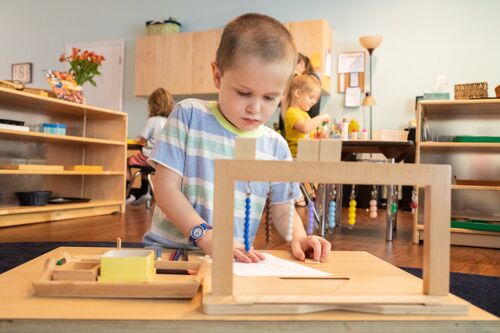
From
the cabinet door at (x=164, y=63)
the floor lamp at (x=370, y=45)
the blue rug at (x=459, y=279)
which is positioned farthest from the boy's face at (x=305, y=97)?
the cabinet door at (x=164, y=63)

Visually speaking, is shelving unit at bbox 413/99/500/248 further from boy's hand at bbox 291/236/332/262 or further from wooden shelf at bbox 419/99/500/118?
boy's hand at bbox 291/236/332/262

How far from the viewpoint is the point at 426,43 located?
4.76 meters

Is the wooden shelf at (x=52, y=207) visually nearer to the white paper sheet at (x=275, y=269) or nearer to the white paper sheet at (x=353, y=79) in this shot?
the white paper sheet at (x=275, y=269)

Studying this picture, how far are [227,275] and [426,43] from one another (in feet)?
15.8

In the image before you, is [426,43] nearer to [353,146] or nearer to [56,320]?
[353,146]

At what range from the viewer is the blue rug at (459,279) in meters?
1.37

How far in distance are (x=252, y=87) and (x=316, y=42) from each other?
4.19m

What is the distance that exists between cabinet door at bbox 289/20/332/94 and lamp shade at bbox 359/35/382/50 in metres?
0.38

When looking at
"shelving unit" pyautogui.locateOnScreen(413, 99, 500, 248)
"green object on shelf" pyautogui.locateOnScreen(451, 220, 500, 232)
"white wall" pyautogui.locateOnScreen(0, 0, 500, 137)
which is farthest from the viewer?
"white wall" pyautogui.locateOnScreen(0, 0, 500, 137)

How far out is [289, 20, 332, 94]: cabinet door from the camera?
4.77m

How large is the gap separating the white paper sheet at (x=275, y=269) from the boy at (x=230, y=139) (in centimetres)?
3

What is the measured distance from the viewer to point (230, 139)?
3.31 ft

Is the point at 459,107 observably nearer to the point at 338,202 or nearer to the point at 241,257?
the point at 338,202

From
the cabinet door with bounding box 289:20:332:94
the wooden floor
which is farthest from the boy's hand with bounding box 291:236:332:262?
the cabinet door with bounding box 289:20:332:94
